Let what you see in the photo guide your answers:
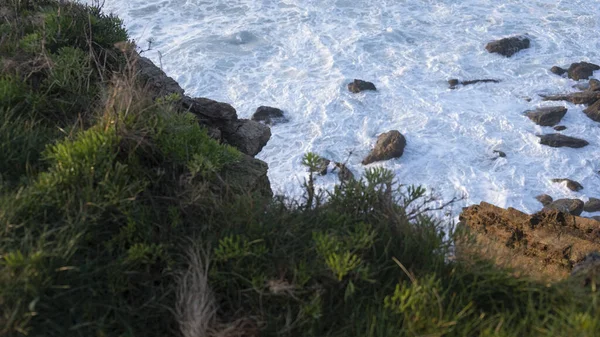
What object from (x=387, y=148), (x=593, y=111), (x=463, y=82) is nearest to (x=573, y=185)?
(x=593, y=111)

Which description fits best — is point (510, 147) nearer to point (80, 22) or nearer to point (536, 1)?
point (536, 1)

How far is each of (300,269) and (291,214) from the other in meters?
0.52

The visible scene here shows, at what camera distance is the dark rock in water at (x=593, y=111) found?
1788cm

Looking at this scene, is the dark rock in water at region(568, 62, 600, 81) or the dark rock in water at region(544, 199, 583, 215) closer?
the dark rock in water at region(544, 199, 583, 215)

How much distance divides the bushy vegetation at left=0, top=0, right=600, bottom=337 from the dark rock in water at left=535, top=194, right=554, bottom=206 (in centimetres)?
1200

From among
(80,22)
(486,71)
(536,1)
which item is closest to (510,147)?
(486,71)

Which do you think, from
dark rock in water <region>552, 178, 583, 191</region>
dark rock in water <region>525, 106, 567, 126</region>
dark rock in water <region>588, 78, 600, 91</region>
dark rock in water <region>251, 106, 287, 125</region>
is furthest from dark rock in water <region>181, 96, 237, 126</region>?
dark rock in water <region>588, 78, 600, 91</region>

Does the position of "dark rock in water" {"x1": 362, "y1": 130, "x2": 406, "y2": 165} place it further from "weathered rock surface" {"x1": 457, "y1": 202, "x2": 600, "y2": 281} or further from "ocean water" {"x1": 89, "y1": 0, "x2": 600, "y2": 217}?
"weathered rock surface" {"x1": 457, "y1": 202, "x2": 600, "y2": 281}

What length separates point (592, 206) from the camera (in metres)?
14.6

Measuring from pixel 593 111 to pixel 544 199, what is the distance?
4.06 meters

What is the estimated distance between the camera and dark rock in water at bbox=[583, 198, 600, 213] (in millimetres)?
14560

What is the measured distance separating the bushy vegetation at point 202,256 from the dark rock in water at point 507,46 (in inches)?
737

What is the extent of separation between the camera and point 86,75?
4727 millimetres

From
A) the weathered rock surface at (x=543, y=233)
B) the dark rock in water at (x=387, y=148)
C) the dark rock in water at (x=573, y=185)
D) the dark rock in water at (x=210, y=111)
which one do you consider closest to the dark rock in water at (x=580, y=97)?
the dark rock in water at (x=573, y=185)
